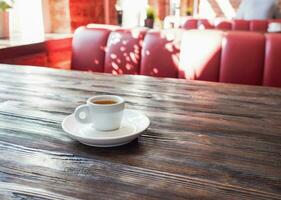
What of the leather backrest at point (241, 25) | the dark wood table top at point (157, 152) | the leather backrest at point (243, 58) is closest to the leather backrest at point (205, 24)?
the leather backrest at point (241, 25)

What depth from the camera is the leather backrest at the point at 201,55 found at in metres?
2.00

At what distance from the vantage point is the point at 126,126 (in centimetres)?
76

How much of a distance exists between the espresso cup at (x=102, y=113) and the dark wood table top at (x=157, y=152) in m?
0.06

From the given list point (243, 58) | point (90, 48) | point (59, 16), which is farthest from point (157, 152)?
point (59, 16)

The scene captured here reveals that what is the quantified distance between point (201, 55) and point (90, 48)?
2.63ft

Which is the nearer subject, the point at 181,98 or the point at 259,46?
the point at 181,98

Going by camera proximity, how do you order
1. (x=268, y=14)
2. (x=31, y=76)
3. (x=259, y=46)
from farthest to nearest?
(x=268, y=14) < (x=259, y=46) < (x=31, y=76)

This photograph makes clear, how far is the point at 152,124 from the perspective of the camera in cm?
84

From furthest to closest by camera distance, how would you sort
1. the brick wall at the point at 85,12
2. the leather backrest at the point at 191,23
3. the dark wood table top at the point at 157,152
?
1. the leather backrest at the point at 191,23
2. the brick wall at the point at 85,12
3. the dark wood table top at the point at 157,152

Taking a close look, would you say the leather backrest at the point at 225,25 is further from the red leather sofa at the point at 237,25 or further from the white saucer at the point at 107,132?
the white saucer at the point at 107,132

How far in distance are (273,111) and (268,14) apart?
4158 mm

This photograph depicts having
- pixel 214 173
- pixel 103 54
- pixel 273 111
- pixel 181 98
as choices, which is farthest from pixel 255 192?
pixel 103 54

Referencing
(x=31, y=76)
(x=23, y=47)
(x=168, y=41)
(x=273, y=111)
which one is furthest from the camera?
(x=23, y=47)

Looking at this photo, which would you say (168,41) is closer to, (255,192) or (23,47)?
(23,47)
